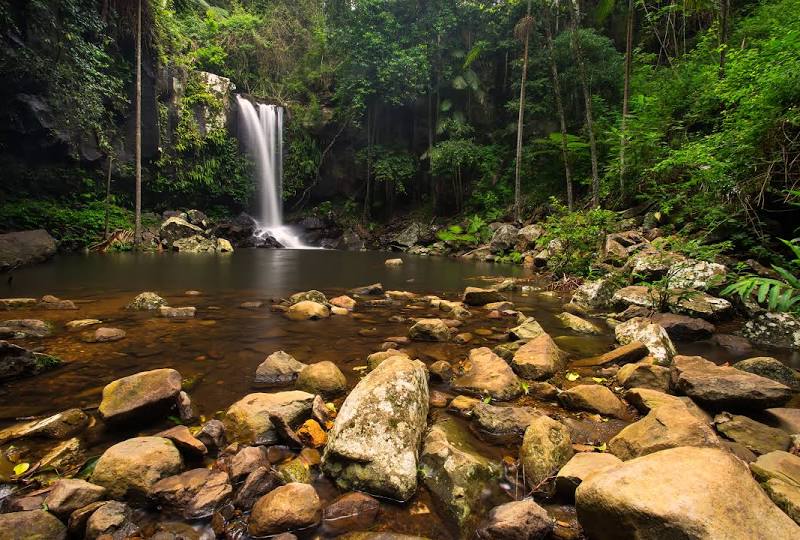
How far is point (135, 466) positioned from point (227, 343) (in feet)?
8.26

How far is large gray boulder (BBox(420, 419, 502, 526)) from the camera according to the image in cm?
195

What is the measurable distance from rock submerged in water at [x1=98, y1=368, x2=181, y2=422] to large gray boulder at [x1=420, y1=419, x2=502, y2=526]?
1794 millimetres

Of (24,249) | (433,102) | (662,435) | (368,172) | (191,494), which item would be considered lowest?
(191,494)

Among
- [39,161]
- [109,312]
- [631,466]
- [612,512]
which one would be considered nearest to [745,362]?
[631,466]

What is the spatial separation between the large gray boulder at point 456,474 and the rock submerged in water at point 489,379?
2.75ft

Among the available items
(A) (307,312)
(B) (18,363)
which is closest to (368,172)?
(A) (307,312)

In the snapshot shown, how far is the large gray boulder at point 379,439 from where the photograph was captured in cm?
202

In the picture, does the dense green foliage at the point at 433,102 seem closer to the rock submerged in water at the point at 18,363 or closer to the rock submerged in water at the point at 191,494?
the rock submerged in water at the point at 191,494

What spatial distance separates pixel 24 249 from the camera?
1112 centimetres

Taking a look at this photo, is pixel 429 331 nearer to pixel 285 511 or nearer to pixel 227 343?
pixel 227 343

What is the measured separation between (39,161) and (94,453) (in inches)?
815

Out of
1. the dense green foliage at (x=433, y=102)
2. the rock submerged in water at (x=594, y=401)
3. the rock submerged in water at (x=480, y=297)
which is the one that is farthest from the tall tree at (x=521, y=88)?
the rock submerged in water at (x=594, y=401)

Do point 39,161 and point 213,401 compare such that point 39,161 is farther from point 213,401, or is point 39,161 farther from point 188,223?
point 213,401

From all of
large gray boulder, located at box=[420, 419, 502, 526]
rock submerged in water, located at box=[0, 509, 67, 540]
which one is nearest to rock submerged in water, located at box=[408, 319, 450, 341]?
large gray boulder, located at box=[420, 419, 502, 526]
